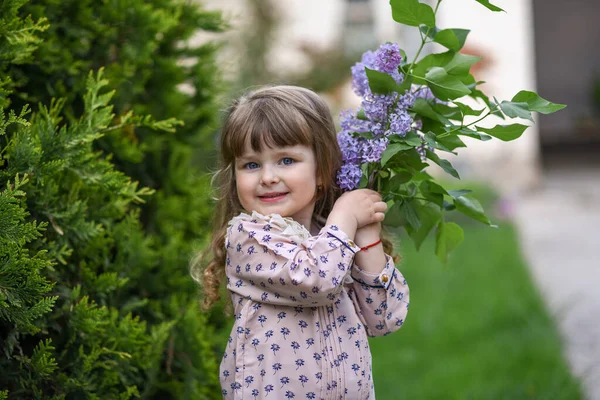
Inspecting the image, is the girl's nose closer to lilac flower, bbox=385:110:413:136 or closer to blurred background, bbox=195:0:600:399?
lilac flower, bbox=385:110:413:136

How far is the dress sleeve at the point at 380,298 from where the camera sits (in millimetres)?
1903

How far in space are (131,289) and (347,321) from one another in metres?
1.01

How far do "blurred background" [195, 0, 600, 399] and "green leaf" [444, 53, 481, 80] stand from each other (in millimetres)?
765

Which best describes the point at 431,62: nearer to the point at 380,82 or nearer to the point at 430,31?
the point at 430,31

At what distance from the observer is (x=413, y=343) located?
4.47 metres

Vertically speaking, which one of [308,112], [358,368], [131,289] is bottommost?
[131,289]

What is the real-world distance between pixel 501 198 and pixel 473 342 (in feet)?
14.9

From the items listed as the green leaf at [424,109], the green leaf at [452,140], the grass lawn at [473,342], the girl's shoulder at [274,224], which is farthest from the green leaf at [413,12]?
the grass lawn at [473,342]

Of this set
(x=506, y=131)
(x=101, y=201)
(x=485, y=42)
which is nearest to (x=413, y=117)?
(x=506, y=131)

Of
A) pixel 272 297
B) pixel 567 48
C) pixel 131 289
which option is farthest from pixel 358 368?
pixel 567 48

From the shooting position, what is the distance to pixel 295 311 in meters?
1.86

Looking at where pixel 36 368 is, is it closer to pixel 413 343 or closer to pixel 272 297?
pixel 272 297

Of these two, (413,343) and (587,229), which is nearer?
(413,343)

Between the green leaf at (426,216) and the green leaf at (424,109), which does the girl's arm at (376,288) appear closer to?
the green leaf at (426,216)
